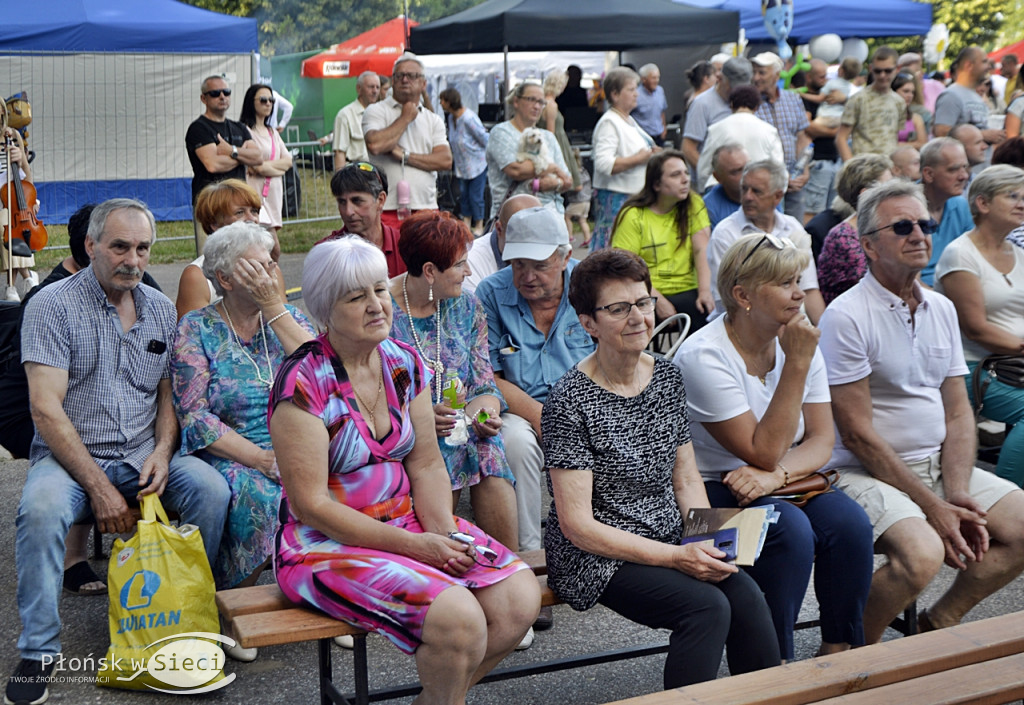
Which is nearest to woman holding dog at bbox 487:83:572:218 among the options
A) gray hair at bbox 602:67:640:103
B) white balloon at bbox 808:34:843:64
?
gray hair at bbox 602:67:640:103

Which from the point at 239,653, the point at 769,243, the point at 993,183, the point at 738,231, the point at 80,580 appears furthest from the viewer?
the point at 738,231

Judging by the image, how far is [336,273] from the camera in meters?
2.83

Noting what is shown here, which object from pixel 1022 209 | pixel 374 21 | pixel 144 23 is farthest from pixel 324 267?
pixel 374 21

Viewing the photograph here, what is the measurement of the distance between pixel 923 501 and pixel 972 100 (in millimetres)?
7245

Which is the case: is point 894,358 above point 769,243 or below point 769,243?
below

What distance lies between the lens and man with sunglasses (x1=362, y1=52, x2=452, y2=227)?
764 centimetres

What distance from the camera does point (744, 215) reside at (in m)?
5.57

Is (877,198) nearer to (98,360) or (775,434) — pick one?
(775,434)

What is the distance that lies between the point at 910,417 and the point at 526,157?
451 cm

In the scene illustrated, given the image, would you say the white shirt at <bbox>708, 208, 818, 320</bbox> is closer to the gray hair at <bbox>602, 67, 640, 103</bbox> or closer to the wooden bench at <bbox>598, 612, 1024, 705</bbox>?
the gray hair at <bbox>602, 67, 640, 103</bbox>

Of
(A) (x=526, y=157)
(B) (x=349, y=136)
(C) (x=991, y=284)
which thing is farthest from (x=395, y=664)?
(B) (x=349, y=136)

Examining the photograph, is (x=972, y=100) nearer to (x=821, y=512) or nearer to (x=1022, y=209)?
(x=1022, y=209)

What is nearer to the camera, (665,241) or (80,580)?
(80,580)

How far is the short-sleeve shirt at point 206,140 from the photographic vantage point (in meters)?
7.58
